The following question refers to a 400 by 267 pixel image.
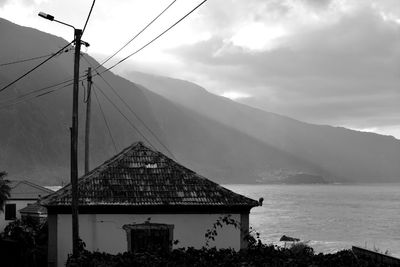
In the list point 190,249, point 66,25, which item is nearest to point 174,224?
point 190,249

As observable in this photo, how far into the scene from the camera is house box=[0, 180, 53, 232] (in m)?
50.2

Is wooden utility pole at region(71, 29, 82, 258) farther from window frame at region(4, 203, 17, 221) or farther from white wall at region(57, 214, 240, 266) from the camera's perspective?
window frame at region(4, 203, 17, 221)

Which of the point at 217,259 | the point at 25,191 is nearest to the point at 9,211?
the point at 25,191

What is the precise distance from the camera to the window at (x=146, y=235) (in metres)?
19.1

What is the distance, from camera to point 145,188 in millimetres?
20016

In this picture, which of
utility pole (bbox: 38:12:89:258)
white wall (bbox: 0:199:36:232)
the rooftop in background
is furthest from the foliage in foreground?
the rooftop in background

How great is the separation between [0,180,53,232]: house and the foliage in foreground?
39483 millimetres

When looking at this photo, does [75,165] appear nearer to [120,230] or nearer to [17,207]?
[120,230]

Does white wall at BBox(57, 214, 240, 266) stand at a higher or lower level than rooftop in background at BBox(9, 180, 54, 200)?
lower

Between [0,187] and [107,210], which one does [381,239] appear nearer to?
[0,187]

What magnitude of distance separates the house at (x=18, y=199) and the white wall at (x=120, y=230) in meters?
33.0

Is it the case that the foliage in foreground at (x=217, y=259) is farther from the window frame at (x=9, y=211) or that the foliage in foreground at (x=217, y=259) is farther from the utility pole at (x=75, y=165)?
the window frame at (x=9, y=211)

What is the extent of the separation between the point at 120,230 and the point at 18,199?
38418 mm

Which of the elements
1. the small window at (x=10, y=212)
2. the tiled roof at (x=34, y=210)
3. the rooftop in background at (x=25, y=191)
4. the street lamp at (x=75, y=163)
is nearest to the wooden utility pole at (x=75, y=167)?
the street lamp at (x=75, y=163)
